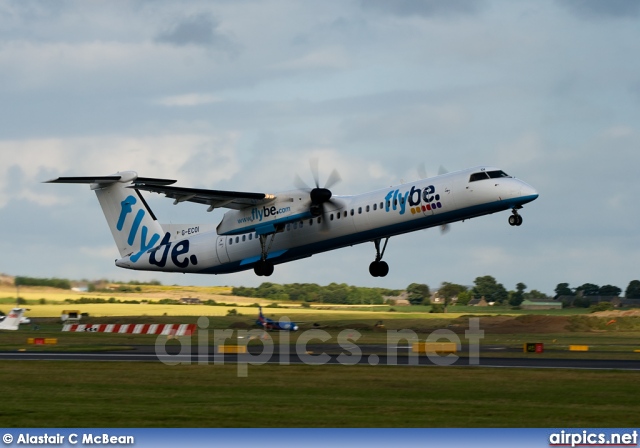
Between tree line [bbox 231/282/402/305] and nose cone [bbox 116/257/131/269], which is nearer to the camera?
nose cone [bbox 116/257/131/269]

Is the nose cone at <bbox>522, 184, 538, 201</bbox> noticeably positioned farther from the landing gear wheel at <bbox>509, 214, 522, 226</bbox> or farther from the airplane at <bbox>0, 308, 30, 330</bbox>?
the airplane at <bbox>0, 308, 30, 330</bbox>

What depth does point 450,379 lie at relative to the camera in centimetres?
2558

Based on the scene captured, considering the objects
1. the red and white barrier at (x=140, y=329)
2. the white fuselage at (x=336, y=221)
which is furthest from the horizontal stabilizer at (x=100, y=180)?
the red and white barrier at (x=140, y=329)

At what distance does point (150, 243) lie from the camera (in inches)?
1780

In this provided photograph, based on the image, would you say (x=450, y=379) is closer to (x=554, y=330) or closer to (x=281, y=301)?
(x=554, y=330)

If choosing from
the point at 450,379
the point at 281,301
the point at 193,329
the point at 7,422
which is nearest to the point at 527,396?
the point at 450,379

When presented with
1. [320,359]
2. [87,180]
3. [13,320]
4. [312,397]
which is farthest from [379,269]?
[13,320]

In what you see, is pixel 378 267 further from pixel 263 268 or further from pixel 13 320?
pixel 13 320

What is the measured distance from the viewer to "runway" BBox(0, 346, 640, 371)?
2942cm

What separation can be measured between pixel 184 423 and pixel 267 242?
74.0 feet

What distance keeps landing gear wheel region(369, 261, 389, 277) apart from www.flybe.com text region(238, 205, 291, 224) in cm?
493

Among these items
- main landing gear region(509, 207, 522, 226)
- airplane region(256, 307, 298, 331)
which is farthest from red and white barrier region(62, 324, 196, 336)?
main landing gear region(509, 207, 522, 226)

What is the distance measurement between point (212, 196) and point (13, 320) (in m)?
15.8

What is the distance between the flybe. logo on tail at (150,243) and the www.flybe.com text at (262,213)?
4.14 m
